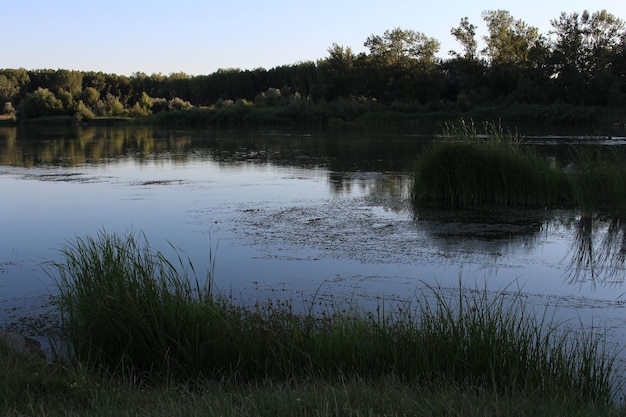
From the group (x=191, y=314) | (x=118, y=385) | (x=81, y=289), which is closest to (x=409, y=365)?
(x=191, y=314)

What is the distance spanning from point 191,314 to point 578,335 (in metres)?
3.13

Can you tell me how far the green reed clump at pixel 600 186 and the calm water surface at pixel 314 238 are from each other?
1.20 ft

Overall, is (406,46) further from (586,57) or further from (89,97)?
(89,97)

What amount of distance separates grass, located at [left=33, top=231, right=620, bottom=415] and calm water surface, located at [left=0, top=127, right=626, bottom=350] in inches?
46.3

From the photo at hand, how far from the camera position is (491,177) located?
12.4 metres

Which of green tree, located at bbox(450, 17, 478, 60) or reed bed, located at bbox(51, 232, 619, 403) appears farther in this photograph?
green tree, located at bbox(450, 17, 478, 60)

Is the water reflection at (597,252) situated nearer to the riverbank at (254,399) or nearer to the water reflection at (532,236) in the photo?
the water reflection at (532,236)

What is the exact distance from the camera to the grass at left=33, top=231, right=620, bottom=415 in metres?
4.04

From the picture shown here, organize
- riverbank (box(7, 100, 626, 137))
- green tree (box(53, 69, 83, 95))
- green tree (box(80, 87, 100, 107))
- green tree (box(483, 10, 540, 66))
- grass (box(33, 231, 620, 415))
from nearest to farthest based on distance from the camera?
grass (box(33, 231, 620, 415)) → riverbank (box(7, 100, 626, 137)) → green tree (box(483, 10, 540, 66)) → green tree (box(80, 87, 100, 107)) → green tree (box(53, 69, 83, 95))

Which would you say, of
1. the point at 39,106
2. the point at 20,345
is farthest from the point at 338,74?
the point at 20,345

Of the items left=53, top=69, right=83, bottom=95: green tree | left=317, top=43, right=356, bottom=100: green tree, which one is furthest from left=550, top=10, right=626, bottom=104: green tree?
left=53, top=69, right=83, bottom=95: green tree

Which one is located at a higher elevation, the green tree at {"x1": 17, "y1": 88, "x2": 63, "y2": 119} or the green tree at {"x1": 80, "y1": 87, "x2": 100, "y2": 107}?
the green tree at {"x1": 80, "y1": 87, "x2": 100, "y2": 107}

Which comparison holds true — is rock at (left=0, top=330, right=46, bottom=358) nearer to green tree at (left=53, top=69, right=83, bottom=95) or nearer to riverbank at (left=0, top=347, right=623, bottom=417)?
riverbank at (left=0, top=347, right=623, bottom=417)

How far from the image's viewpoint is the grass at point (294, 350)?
13.3 feet
